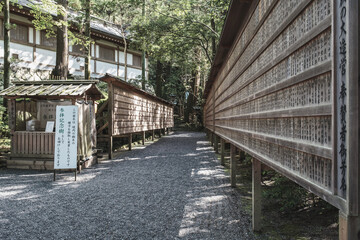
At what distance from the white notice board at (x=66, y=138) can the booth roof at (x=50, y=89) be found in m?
0.68

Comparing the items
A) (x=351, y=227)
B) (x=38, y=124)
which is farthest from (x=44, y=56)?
(x=351, y=227)

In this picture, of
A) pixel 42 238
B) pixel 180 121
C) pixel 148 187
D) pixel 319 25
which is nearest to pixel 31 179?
pixel 148 187

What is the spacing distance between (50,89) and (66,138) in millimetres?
1926

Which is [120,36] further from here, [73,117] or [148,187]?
Answer: [148,187]

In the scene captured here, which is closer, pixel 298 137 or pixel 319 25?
pixel 319 25

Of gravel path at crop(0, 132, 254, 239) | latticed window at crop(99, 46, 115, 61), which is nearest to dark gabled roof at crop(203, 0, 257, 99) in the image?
gravel path at crop(0, 132, 254, 239)

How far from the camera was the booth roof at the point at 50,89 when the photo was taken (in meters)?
7.24

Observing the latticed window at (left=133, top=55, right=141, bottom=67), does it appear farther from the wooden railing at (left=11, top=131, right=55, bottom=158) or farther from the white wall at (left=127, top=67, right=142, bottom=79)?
the wooden railing at (left=11, top=131, right=55, bottom=158)

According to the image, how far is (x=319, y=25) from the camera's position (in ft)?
5.12

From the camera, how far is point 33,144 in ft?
25.6

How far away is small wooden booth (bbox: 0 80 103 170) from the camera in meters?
7.41

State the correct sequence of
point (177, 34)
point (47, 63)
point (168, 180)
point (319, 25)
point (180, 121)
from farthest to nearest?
point (180, 121)
point (47, 63)
point (177, 34)
point (168, 180)
point (319, 25)

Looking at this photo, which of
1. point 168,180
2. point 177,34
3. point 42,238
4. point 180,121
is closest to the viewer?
point 42,238

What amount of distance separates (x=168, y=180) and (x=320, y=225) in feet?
11.6
